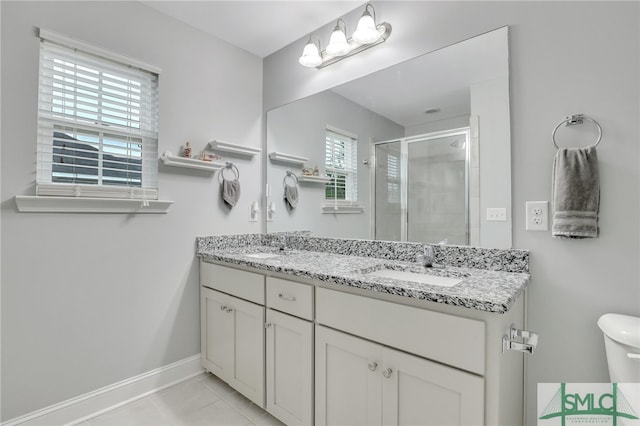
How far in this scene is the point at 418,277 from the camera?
5.06 feet

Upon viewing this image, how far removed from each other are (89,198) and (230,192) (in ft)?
2.85

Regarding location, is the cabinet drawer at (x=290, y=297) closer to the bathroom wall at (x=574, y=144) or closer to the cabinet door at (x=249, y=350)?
the cabinet door at (x=249, y=350)

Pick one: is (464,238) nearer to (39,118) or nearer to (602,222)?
(602,222)

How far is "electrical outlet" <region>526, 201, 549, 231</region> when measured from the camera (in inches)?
53.2

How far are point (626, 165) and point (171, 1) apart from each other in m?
2.49

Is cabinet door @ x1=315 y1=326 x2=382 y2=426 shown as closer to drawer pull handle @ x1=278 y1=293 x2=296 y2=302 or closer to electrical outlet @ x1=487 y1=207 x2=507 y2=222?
drawer pull handle @ x1=278 y1=293 x2=296 y2=302

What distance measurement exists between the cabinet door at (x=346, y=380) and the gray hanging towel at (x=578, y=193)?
913mm

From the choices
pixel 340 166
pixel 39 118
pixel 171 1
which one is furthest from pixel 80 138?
pixel 340 166

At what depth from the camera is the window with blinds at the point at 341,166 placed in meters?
2.09

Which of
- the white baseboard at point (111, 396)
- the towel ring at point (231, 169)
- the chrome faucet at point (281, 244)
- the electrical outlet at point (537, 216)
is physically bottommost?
the white baseboard at point (111, 396)

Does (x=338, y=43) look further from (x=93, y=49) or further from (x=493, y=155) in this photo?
(x=93, y=49)

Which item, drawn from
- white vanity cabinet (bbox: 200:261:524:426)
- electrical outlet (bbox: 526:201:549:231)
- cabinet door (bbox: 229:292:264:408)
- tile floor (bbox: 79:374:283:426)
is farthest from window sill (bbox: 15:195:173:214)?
electrical outlet (bbox: 526:201:549:231)

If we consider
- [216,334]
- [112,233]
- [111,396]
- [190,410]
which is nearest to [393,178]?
[216,334]

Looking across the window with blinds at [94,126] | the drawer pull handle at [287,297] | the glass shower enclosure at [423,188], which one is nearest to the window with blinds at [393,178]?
the glass shower enclosure at [423,188]
